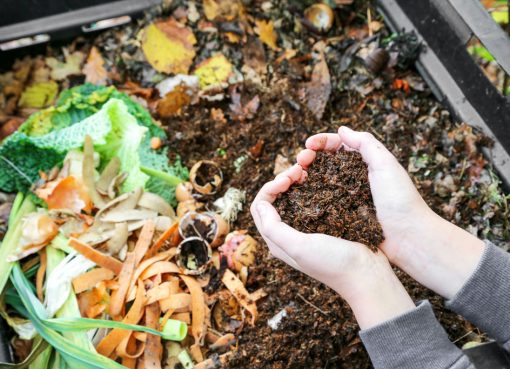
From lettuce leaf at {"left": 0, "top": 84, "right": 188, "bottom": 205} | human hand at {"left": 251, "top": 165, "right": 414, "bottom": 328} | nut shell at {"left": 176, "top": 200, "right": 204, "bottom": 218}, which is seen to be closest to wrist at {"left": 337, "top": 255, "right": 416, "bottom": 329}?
human hand at {"left": 251, "top": 165, "right": 414, "bottom": 328}

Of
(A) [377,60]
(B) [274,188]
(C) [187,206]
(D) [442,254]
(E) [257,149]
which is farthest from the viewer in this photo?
(A) [377,60]

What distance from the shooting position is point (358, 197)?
163 centimetres

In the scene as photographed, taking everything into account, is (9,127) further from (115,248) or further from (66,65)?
(115,248)

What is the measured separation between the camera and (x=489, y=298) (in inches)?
57.8

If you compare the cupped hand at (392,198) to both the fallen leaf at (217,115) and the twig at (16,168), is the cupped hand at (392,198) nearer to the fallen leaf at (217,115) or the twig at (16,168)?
the fallen leaf at (217,115)

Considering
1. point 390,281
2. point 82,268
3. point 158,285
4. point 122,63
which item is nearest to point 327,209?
point 390,281

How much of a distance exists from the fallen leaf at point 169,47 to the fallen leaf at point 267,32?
0.35 m

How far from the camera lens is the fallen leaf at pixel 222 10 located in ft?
8.99

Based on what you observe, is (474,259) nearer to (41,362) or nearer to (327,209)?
(327,209)

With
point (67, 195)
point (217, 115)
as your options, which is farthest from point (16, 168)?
point (217, 115)

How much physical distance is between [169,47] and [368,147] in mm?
1432

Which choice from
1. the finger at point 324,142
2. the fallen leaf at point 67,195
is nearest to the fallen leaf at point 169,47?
the fallen leaf at point 67,195

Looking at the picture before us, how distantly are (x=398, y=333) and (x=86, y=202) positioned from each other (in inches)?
54.9

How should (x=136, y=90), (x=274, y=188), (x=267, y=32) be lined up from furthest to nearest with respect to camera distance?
(x=267, y=32), (x=136, y=90), (x=274, y=188)
